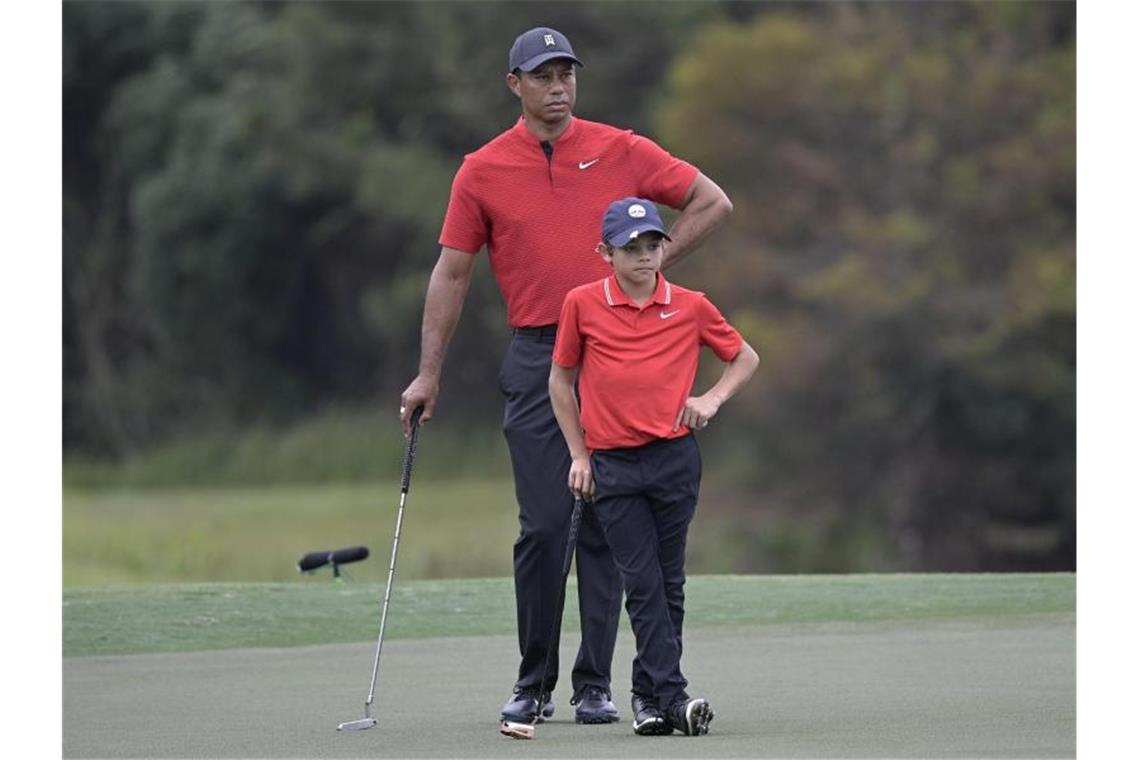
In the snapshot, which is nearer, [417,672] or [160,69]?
[417,672]

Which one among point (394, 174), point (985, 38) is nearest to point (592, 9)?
point (394, 174)

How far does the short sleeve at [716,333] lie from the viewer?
7.27 meters

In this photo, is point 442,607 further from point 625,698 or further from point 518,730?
point 518,730

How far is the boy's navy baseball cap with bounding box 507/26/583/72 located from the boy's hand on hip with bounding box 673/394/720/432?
1.10 metres

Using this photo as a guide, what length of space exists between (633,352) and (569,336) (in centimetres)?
19

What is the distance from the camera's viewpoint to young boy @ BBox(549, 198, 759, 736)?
7.21 metres

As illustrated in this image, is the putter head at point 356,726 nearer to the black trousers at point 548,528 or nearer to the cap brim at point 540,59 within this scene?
the black trousers at point 548,528

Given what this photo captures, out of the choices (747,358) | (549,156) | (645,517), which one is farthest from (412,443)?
(747,358)

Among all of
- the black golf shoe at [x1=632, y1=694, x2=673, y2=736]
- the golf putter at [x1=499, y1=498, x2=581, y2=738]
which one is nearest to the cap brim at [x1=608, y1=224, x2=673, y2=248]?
the golf putter at [x1=499, y1=498, x2=581, y2=738]

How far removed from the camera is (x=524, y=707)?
7.44 meters

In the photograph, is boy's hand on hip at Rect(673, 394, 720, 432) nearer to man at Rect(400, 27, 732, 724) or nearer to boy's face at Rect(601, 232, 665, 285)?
boy's face at Rect(601, 232, 665, 285)
